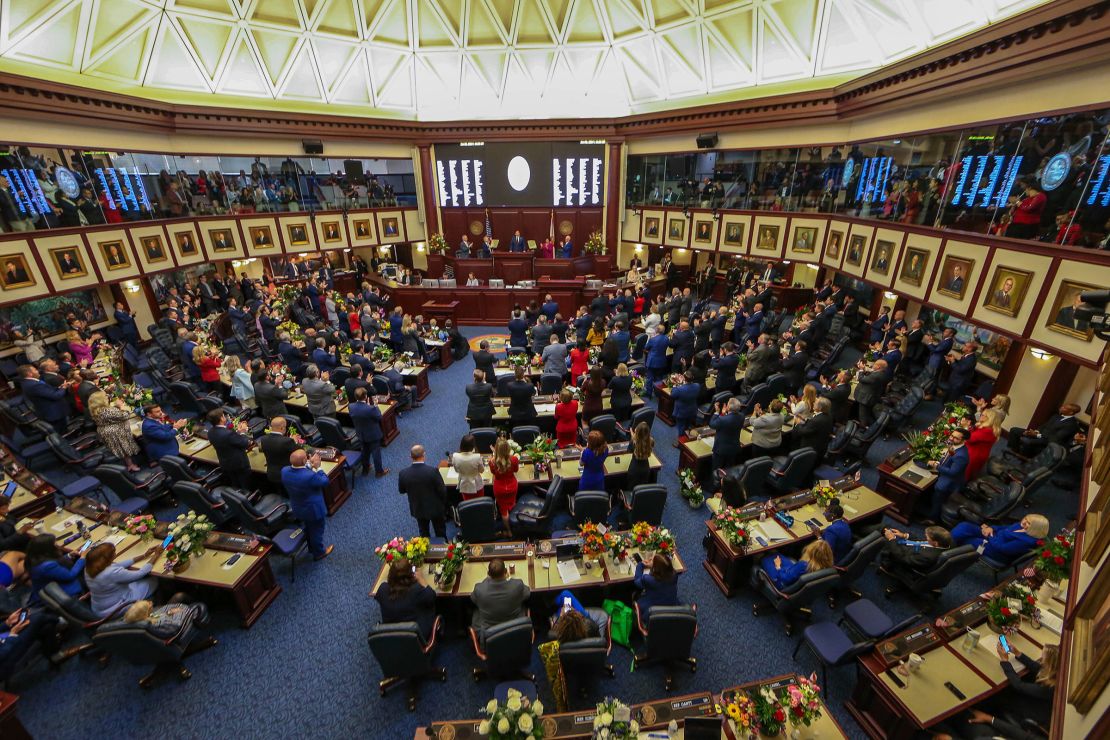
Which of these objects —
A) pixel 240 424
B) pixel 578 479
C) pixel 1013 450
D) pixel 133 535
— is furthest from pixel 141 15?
pixel 1013 450

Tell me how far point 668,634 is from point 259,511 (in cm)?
660

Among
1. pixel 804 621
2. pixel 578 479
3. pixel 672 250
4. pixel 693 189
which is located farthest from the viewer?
pixel 672 250

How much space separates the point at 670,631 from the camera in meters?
5.27

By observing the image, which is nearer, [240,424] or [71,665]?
[71,665]

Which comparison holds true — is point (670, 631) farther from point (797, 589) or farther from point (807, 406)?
point (807, 406)

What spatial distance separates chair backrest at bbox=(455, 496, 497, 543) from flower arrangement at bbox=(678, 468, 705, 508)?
382cm

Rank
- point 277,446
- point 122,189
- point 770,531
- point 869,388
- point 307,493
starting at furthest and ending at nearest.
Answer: point 122,189 < point 869,388 < point 277,446 < point 307,493 < point 770,531

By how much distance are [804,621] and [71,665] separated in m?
9.87

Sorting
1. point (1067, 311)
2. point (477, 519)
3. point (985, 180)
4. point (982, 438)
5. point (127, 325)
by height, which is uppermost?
point (985, 180)

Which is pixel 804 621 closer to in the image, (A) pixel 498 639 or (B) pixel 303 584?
(A) pixel 498 639

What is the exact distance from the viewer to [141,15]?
48.1ft

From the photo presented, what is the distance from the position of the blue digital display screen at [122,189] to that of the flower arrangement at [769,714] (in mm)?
19814

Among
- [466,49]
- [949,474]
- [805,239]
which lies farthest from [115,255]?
[805,239]

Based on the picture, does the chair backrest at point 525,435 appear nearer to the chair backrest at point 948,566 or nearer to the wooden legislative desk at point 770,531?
the wooden legislative desk at point 770,531
